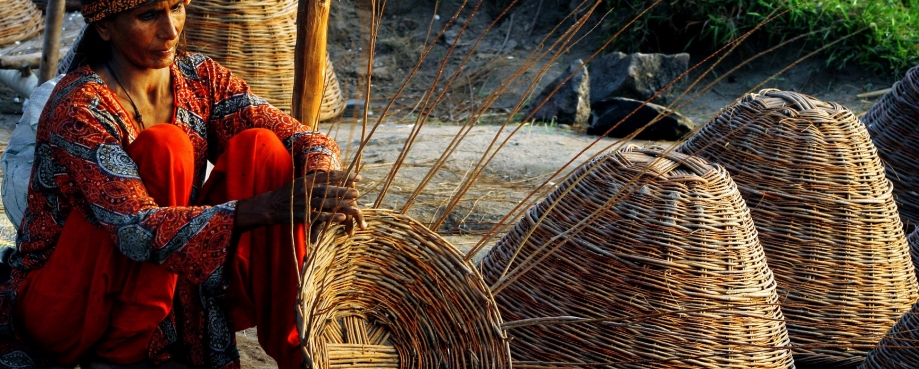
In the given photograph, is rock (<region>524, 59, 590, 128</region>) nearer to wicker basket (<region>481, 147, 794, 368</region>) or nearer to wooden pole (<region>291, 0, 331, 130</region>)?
wooden pole (<region>291, 0, 331, 130</region>)

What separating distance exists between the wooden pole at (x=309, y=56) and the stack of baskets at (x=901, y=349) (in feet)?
5.97

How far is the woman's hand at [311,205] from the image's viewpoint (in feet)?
5.93

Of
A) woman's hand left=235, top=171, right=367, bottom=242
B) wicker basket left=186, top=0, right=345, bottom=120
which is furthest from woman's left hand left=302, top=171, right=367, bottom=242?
wicker basket left=186, top=0, right=345, bottom=120

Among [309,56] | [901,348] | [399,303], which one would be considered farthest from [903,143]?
[399,303]

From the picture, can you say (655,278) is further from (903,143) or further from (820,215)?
(903,143)

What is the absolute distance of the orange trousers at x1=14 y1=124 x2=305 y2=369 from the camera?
2.07m

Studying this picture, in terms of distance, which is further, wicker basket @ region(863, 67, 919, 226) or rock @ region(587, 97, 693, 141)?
rock @ region(587, 97, 693, 141)

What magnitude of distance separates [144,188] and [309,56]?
1204 millimetres

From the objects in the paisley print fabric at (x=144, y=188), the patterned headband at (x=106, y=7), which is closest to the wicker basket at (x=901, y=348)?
the paisley print fabric at (x=144, y=188)

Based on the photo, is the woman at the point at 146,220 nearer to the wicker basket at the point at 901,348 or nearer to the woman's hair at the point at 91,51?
the woman's hair at the point at 91,51

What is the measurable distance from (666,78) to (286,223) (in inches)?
208

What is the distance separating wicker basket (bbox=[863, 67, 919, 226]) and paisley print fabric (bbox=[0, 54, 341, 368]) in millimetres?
2396

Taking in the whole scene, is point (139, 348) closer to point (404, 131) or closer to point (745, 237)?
point (745, 237)

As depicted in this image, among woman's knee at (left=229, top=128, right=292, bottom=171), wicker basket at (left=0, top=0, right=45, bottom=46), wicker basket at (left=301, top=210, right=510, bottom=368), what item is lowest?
wicker basket at (left=0, top=0, right=45, bottom=46)
